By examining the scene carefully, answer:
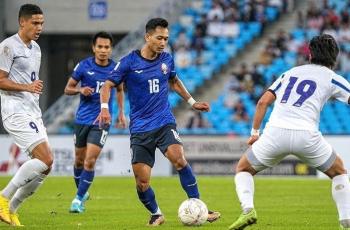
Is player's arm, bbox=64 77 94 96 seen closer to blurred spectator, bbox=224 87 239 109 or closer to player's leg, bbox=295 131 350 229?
player's leg, bbox=295 131 350 229

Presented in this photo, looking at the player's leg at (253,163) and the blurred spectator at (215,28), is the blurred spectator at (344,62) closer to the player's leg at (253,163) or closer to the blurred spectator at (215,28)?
the blurred spectator at (215,28)

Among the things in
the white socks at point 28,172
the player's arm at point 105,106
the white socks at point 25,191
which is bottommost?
the white socks at point 25,191

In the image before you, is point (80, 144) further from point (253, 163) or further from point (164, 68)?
point (253, 163)

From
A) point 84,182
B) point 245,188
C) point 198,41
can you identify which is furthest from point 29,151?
point 198,41

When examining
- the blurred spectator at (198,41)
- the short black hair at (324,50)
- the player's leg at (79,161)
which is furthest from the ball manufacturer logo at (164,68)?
the blurred spectator at (198,41)

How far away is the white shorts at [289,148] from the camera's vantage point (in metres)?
9.86

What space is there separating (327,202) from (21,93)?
6.91m

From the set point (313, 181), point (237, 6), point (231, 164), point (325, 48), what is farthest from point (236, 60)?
point (325, 48)

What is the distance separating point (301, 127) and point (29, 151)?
11.6 ft

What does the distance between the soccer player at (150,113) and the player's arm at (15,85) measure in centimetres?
106

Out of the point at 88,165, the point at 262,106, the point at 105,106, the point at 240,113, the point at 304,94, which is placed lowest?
the point at 240,113

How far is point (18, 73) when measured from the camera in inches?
459

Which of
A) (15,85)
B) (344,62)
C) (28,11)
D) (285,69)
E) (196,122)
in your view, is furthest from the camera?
(285,69)

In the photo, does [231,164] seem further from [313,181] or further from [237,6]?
[237,6]
